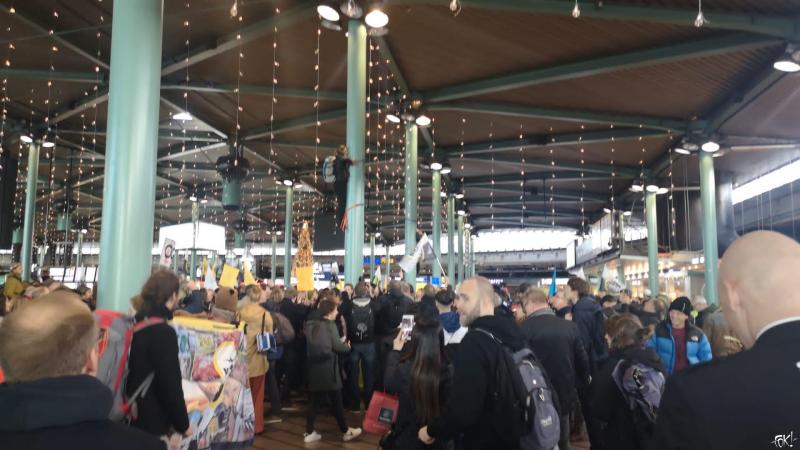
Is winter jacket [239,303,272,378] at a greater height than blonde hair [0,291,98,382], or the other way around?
blonde hair [0,291,98,382]

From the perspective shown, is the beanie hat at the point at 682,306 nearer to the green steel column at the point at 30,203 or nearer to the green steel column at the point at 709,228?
the green steel column at the point at 709,228

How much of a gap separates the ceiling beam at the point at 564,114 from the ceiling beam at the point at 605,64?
29.1 inches

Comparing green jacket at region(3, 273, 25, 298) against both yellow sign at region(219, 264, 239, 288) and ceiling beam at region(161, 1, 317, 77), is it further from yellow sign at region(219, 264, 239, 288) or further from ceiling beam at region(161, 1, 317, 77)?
ceiling beam at region(161, 1, 317, 77)

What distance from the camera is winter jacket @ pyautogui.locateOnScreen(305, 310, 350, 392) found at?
6.18 metres

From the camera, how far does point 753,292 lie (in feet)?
4.83

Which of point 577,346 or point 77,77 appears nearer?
point 577,346

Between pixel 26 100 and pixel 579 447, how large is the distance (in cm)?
1561

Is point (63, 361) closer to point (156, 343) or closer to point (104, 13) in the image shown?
point (156, 343)

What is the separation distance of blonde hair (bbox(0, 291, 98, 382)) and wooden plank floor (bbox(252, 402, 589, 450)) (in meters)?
4.84

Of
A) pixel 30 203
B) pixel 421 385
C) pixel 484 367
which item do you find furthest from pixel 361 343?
pixel 30 203

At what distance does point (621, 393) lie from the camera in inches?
137

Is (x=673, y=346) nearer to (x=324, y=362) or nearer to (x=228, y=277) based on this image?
(x=324, y=362)

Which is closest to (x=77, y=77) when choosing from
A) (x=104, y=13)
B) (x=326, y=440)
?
(x=104, y=13)

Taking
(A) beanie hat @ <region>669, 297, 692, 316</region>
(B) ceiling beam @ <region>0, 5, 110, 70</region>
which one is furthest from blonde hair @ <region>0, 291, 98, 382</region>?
(B) ceiling beam @ <region>0, 5, 110, 70</region>
